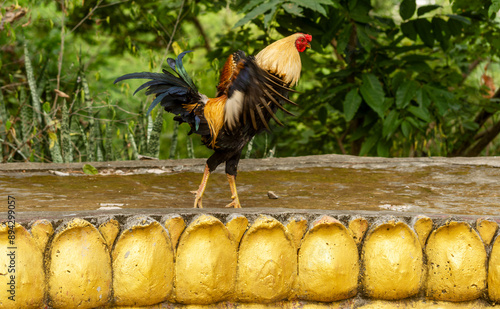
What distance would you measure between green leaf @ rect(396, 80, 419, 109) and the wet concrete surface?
0.68 meters

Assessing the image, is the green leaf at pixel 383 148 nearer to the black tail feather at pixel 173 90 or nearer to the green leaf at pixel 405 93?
the green leaf at pixel 405 93

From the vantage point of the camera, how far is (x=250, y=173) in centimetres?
270

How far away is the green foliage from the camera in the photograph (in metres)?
3.44

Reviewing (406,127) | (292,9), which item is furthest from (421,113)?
(292,9)

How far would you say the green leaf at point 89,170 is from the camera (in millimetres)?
2581

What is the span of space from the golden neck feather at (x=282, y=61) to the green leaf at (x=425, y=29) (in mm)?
2043

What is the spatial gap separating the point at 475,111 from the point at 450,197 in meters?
2.78

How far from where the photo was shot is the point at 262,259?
1.58 m

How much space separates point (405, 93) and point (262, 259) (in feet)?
7.38

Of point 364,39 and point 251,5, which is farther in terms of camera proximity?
point 364,39

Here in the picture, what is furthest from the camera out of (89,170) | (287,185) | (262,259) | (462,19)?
(462,19)

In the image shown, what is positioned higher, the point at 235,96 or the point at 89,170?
the point at 235,96

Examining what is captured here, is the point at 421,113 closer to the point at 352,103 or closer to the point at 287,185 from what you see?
the point at 352,103

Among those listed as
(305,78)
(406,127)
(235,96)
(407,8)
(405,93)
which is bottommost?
A: (406,127)
